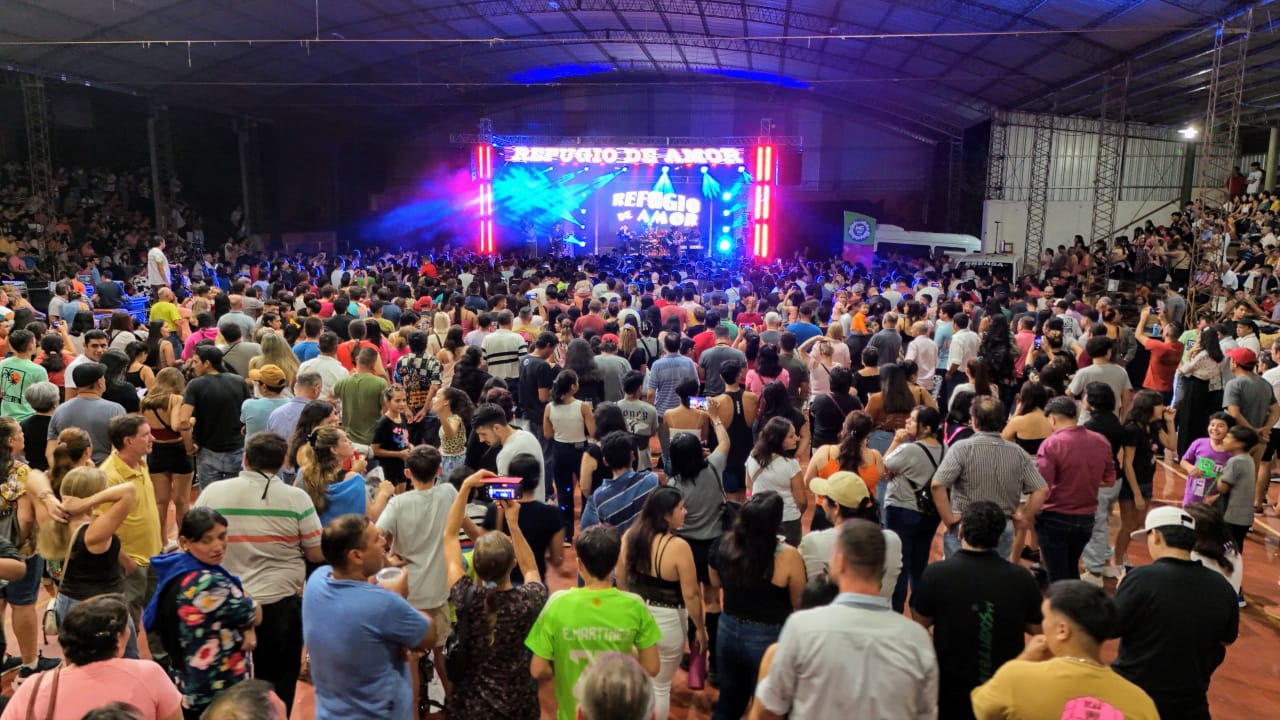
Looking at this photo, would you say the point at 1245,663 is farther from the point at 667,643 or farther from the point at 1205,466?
the point at 667,643

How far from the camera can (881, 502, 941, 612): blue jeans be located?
4344mm

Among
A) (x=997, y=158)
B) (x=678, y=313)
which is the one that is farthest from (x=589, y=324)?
(x=997, y=158)

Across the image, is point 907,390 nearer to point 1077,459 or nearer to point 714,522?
point 1077,459

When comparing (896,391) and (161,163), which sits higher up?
(161,163)

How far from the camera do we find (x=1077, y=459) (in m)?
4.43

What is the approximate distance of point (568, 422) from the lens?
5234mm

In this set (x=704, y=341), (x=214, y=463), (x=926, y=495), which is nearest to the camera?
(x=926, y=495)

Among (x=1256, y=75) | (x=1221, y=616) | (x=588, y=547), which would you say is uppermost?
(x=1256, y=75)

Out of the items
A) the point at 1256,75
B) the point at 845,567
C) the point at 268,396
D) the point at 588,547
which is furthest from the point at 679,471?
the point at 1256,75

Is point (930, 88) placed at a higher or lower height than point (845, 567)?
higher

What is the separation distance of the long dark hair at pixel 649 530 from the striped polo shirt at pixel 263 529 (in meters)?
1.29

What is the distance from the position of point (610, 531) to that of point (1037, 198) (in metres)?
20.4

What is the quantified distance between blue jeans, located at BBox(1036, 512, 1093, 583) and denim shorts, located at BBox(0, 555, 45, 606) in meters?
5.00

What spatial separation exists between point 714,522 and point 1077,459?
203 cm
